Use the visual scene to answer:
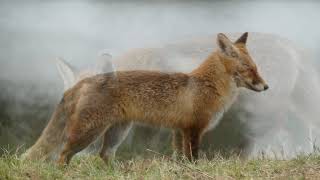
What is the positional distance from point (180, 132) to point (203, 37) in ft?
8.89

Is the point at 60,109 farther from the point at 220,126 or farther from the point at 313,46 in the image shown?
the point at 313,46

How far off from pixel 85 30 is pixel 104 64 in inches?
69.1

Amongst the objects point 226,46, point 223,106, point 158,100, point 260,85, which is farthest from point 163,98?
point 260,85

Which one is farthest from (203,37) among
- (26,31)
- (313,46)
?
(26,31)

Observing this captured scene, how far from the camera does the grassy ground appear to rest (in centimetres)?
517

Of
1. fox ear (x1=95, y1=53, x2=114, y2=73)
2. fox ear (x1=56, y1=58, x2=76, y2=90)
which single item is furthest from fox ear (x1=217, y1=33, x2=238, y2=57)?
fox ear (x1=56, y1=58, x2=76, y2=90)

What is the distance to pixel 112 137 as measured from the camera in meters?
6.11

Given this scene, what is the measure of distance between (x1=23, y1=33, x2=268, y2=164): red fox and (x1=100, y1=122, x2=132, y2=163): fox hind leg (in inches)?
0.4

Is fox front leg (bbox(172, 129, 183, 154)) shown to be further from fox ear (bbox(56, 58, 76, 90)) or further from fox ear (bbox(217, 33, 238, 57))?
fox ear (bbox(56, 58, 76, 90))

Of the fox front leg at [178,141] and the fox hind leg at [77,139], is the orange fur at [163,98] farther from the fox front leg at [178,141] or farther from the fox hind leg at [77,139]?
the fox front leg at [178,141]

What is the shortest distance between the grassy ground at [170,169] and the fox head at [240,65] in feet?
1.92

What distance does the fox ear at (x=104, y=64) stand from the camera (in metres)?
7.62

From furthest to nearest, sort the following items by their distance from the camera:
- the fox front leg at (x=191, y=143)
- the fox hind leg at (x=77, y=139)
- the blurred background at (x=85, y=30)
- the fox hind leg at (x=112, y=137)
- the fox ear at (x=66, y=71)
→ the blurred background at (x=85, y=30) < the fox ear at (x=66, y=71) < the fox hind leg at (x=112, y=137) < the fox front leg at (x=191, y=143) < the fox hind leg at (x=77, y=139)

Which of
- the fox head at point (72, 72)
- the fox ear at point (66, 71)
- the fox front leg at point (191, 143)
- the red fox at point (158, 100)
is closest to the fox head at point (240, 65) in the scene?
the red fox at point (158, 100)
